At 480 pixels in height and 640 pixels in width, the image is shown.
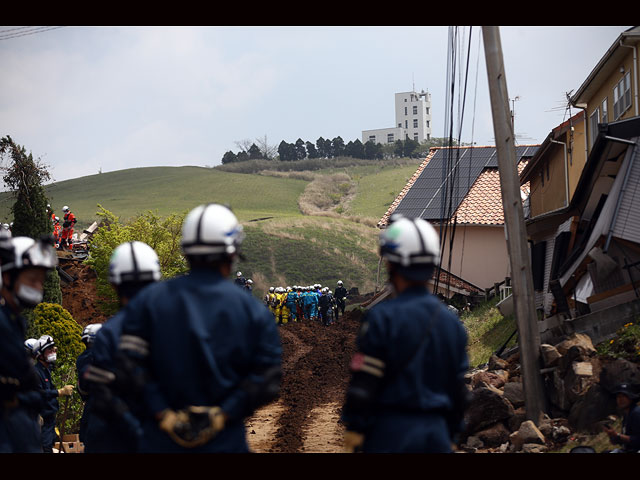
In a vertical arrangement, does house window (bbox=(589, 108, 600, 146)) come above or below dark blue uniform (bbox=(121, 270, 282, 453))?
above

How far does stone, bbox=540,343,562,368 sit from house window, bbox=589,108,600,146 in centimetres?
1488

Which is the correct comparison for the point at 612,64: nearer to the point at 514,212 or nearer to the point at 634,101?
the point at 634,101

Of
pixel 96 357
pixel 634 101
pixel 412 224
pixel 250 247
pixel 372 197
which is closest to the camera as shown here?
pixel 412 224

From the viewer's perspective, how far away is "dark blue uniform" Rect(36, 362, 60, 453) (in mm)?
8938

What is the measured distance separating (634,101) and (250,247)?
190 feet

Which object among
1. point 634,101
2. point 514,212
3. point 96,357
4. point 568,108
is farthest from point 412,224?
point 568,108

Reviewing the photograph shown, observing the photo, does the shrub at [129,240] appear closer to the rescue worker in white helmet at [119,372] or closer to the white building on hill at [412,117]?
the rescue worker in white helmet at [119,372]

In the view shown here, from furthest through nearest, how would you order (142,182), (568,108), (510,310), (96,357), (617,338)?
(142,182)
(568,108)
(510,310)
(617,338)
(96,357)

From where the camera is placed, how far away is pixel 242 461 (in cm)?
446

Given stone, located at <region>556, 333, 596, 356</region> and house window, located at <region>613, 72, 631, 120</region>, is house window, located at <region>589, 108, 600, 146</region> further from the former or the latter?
stone, located at <region>556, 333, 596, 356</region>

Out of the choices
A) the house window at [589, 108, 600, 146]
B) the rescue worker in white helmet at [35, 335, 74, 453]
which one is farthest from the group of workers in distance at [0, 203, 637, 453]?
the house window at [589, 108, 600, 146]

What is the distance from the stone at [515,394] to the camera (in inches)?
503

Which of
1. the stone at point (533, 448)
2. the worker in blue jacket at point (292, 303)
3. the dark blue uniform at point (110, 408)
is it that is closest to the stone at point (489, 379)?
the stone at point (533, 448)

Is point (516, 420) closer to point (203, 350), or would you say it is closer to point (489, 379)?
point (489, 379)
